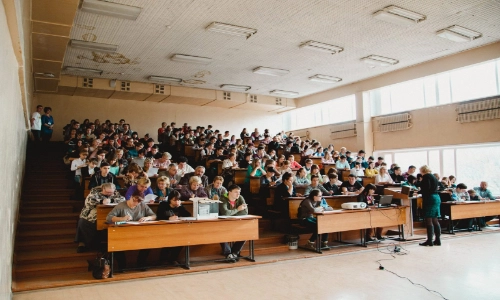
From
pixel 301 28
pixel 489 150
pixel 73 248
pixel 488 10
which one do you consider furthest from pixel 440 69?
pixel 73 248

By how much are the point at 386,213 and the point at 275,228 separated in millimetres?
2020

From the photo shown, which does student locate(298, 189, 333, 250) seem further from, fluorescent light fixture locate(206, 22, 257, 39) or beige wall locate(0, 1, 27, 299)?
beige wall locate(0, 1, 27, 299)

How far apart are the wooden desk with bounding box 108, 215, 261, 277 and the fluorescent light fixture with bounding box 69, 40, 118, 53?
5.64 metres

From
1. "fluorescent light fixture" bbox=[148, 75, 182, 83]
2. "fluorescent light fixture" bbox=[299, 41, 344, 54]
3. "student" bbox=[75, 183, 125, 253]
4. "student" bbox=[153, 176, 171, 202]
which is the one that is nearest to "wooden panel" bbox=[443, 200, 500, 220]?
"fluorescent light fixture" bbox=[299, 41, 344, 54]

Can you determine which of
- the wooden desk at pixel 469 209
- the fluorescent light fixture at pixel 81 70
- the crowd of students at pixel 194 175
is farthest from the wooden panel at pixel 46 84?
the wooden desk at pixel 469 209

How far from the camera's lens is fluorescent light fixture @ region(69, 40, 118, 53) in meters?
8.66

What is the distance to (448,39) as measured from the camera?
8.91 m

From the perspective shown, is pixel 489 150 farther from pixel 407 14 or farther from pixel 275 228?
pixel 275 228

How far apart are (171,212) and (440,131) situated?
857 cm

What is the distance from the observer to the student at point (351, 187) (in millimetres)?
7812

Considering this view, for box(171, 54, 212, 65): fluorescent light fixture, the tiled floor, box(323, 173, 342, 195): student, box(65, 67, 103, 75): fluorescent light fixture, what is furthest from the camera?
box(65, 67, 103, 75): fluorescent light fixture

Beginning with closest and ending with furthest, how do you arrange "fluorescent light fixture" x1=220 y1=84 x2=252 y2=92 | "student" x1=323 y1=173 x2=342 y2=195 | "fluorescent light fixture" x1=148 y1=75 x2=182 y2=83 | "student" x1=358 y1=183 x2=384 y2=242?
1. "student" x1=358 y1=183 x2=384 y2=242
2. "student" x1=323 y1=173 x2=342 y2=195
3. "fluorescent light fixture" x1=148 y1=75 x2=182 y2=83
4. "fluorescent light fixture" x1=220 y1=84 x2=252 y2=92

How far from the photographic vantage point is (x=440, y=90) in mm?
10906

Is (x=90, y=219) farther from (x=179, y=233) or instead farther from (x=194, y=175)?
(x=194, y=175)
